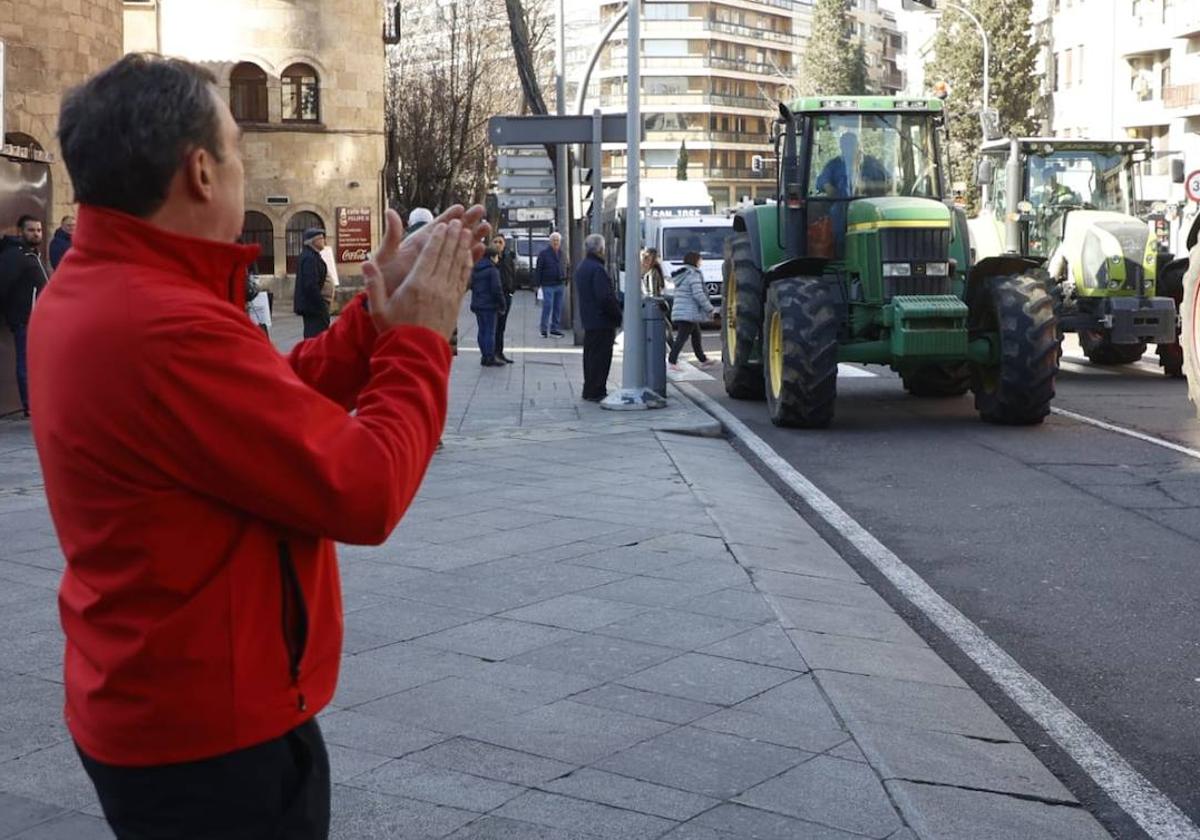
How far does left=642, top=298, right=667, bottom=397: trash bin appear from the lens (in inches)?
650

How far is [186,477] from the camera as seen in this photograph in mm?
2152

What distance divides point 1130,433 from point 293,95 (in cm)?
3350

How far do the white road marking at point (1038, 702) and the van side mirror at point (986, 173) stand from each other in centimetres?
1134

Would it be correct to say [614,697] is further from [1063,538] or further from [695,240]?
[695,240]

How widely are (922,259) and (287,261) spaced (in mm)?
31423

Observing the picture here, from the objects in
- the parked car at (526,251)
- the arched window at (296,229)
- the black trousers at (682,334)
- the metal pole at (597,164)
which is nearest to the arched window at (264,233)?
the arched window at (296,229)

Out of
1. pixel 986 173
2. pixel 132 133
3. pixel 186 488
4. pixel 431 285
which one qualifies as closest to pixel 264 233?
pixel 986 173

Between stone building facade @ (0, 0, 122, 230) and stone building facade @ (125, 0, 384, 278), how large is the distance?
11835 millimetres

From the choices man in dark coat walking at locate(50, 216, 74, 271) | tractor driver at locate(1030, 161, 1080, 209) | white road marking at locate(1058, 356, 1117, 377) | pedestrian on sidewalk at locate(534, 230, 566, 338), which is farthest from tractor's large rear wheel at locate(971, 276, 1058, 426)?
pedestrian on sidewalk at locate(534, 230, 566, 338)

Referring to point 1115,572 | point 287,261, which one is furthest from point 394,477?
point 287,261

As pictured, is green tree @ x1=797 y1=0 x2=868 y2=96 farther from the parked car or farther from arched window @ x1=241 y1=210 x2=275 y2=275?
arched window @ x1=241 y1=210 x2=275 y2=275

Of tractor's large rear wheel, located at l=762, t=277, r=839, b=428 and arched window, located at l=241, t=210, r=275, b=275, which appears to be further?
arched window, located at l=241, t=210, r=275, b=275

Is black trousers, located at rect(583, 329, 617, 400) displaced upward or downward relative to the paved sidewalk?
upward

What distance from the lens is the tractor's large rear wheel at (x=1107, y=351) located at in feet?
69.6
